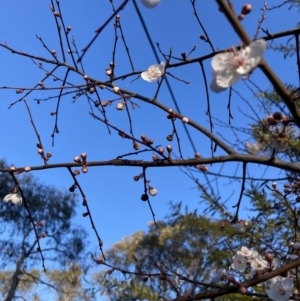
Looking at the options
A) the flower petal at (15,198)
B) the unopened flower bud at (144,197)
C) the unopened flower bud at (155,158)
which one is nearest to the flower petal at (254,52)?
the unopened flower bud at (155,158)

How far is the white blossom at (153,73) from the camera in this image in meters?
1.15

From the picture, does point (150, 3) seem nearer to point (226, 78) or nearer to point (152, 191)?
point (226, 78)

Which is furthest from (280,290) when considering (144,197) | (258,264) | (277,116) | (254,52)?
(254,52)

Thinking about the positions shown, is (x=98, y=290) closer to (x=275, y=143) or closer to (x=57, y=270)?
(x=275, y=143)

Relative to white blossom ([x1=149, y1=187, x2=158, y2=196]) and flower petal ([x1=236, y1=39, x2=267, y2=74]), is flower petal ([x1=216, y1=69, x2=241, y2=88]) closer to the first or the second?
flower petal ([x1=236, y1=39, x2=267, y2=74])

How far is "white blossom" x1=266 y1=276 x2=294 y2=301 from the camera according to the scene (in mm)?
973

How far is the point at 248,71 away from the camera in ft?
1.92

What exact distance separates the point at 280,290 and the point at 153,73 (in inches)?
26.3

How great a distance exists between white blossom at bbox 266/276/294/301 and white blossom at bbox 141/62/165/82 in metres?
0.63

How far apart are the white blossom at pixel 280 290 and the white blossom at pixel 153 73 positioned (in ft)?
2.06

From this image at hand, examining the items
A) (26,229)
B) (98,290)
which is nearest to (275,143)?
(98,290)

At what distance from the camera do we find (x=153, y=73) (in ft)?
3.82

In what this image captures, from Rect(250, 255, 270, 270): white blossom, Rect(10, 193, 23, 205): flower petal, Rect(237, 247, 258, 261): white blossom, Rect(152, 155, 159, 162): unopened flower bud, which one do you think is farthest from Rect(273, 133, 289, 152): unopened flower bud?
Rect(10, 193, 23, 205): flower petal

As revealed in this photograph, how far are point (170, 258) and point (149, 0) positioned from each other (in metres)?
10.3
